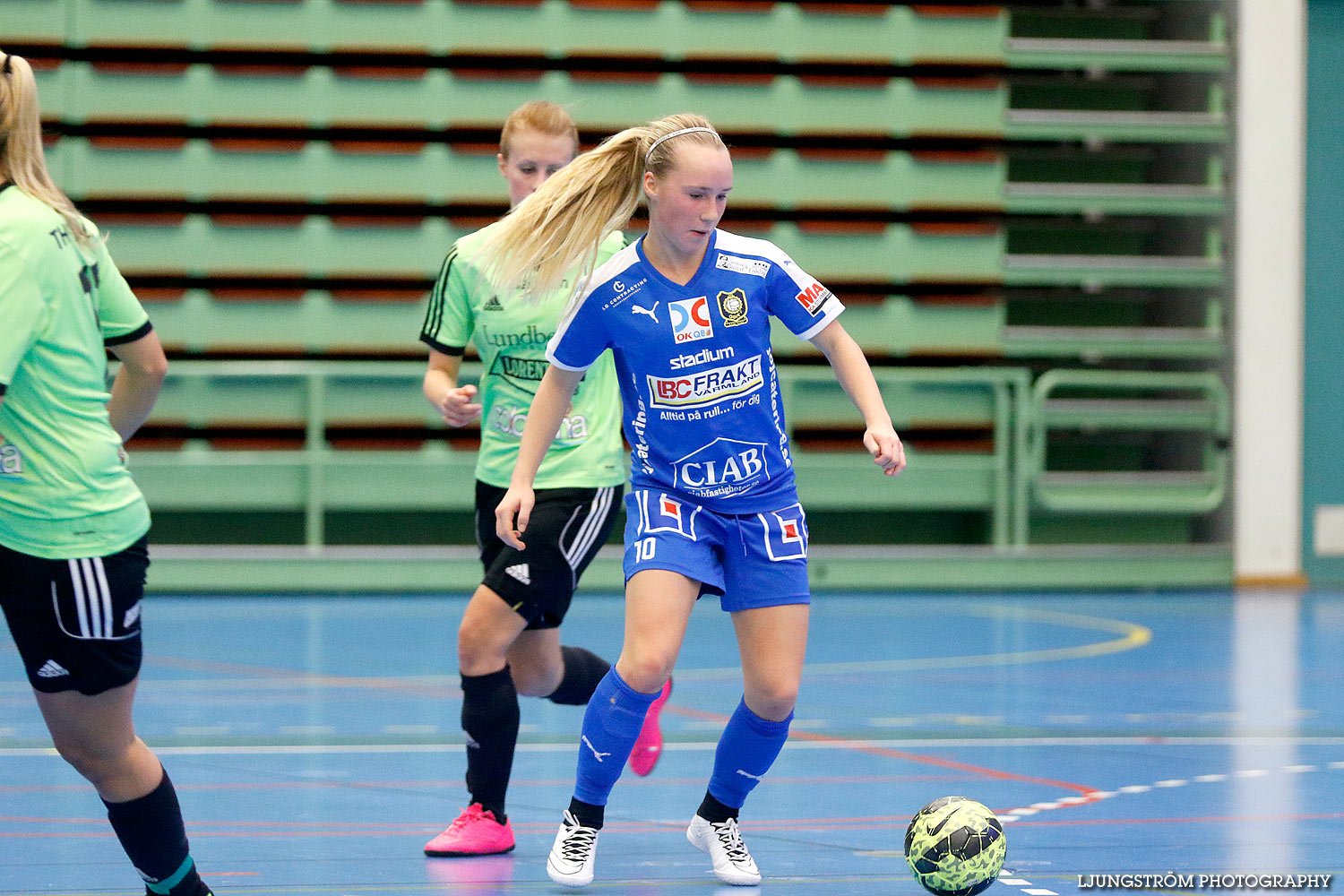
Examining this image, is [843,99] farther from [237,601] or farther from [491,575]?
[491,575]

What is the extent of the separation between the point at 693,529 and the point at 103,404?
1264 millimetres

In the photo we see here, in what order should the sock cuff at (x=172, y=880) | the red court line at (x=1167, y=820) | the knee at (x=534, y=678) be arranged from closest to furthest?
the sock cuff at (x=172, y=880) < the red court line at (x=1167, y=820) < the knee at (x=534, y=678)

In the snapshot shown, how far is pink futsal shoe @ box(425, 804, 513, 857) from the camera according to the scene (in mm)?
3771

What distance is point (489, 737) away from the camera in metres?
3.94

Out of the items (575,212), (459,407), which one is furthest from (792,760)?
(575,212)

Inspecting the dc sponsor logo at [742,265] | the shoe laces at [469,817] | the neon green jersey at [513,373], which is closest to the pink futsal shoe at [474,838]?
the shoe laces at [469,817]

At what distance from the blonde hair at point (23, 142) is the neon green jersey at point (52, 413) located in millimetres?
23

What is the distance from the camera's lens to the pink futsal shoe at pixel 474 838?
3.77 m

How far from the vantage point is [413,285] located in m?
11.0

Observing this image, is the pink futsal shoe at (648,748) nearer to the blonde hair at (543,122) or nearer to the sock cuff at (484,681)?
the sock cuff at (484,681)

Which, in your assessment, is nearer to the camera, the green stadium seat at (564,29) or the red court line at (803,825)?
the red court line at (803,825)

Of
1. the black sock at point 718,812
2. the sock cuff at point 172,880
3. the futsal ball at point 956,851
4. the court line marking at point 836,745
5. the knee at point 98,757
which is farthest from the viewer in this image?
the court line marking at point 836,745

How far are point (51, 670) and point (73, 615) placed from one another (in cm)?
11

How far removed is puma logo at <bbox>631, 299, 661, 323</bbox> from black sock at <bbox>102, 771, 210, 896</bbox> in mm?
1337
